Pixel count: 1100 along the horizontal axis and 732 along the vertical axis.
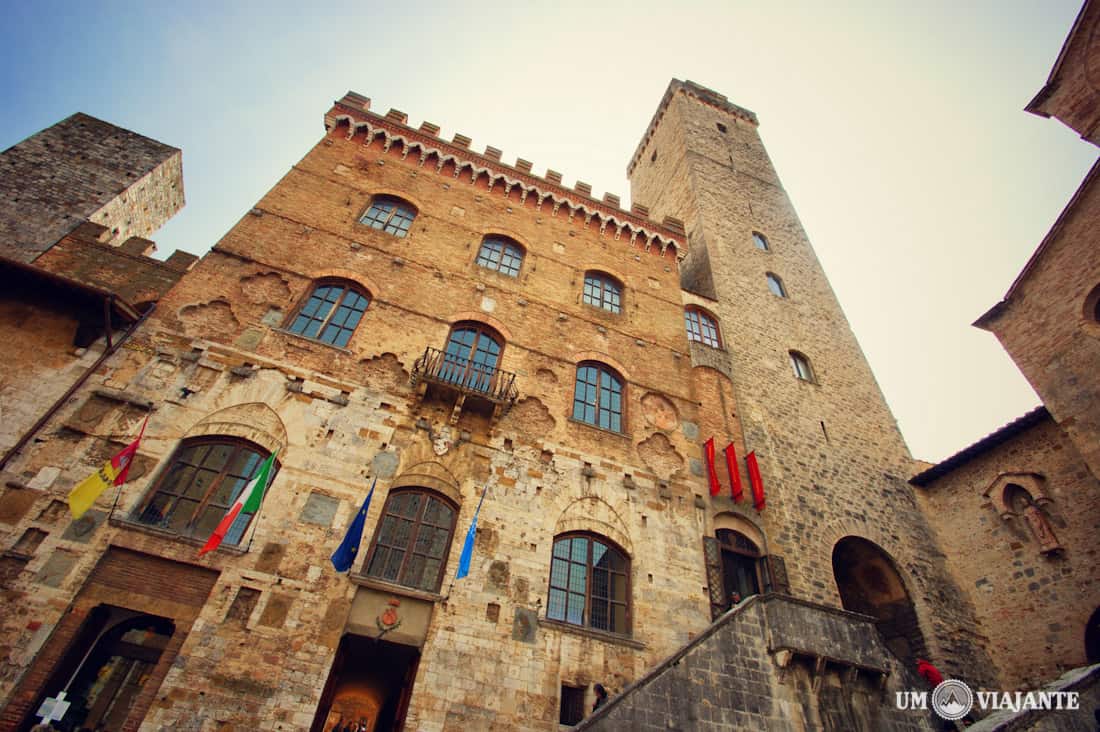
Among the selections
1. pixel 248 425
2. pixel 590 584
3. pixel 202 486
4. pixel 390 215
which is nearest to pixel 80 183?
pixel 390 215

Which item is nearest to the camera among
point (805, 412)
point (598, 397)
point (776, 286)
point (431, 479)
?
point (431, 479)

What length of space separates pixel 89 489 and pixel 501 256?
9557 mm

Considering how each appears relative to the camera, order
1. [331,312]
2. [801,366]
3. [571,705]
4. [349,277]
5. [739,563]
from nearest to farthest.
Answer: [571,705] < [331,312] < [739,563] < [349,277] < [801,366]

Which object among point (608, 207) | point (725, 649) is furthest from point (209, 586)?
point (608, 207)

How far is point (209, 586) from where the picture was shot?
7.14 m

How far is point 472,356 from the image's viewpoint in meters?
11.2

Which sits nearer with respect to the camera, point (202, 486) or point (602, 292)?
point (202, 486)

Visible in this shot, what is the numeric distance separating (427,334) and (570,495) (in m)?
4.60

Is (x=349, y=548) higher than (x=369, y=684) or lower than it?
higher

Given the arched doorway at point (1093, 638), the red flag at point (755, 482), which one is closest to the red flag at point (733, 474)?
the red flag at point (755, 482)

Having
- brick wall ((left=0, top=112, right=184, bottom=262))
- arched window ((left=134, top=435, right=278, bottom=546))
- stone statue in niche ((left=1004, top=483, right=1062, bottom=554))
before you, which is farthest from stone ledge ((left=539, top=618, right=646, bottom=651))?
brick wall ((left=0, top=112, right=184, bottom=262))
